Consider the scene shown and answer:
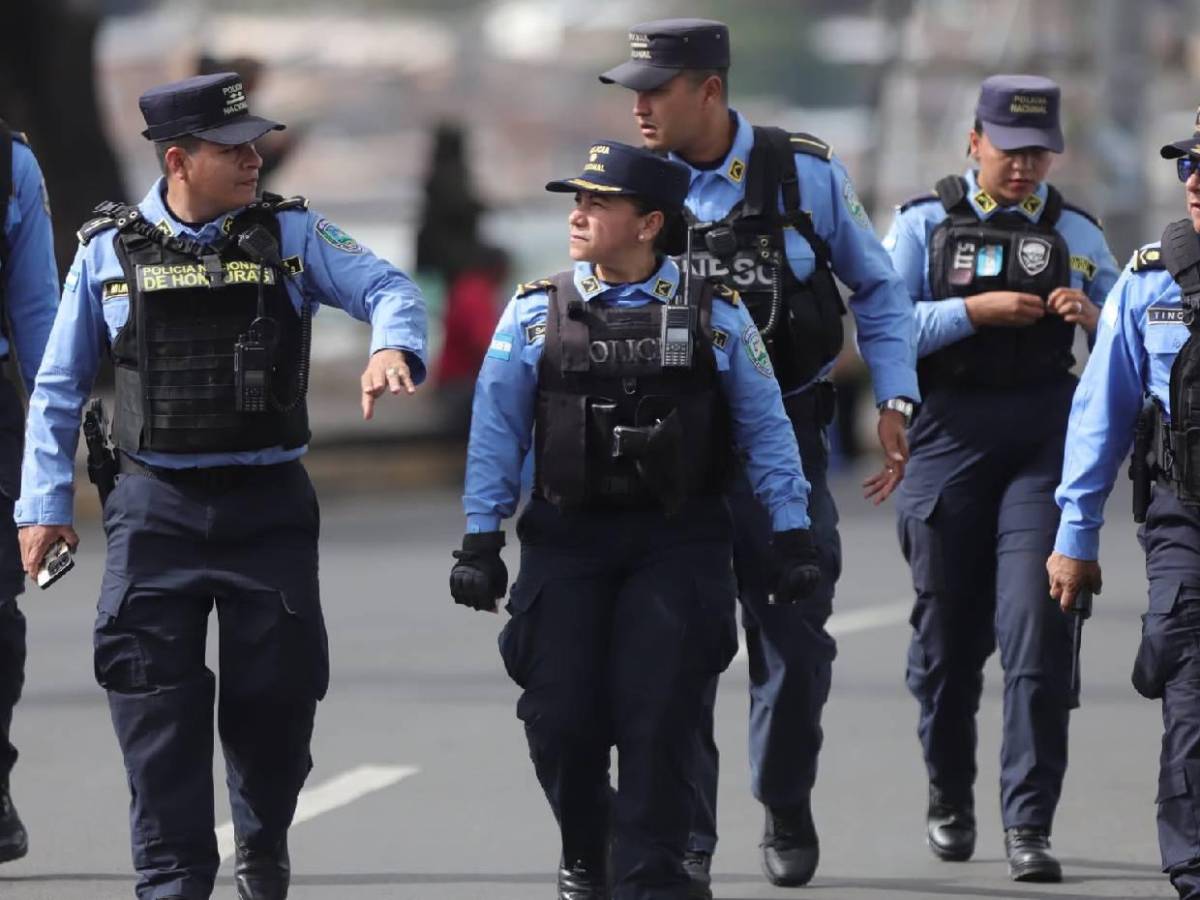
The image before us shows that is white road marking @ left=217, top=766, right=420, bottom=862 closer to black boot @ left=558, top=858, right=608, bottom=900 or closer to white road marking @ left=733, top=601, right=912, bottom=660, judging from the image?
black boot @ left=558, top=858, right=608, bottom=900

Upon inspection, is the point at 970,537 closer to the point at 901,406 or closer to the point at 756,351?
the point at 901,406

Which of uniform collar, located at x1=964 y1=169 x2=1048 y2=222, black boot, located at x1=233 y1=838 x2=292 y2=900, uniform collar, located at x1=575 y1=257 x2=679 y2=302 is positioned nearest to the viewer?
uniform collar, located at x1=575 y1=257 x2=679 y2=302

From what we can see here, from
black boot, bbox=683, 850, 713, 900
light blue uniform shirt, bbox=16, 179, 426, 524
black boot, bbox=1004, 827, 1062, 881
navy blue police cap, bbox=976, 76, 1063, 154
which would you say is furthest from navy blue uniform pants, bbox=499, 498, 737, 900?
navy blue police cap, bbox=976, 76, 1063, 154

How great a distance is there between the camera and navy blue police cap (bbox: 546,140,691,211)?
630 cm

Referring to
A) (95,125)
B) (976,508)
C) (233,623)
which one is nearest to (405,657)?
(976,508)

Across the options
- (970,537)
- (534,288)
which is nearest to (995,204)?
(970,537)

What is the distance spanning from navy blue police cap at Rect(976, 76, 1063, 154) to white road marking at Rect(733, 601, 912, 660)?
4385 millimetres

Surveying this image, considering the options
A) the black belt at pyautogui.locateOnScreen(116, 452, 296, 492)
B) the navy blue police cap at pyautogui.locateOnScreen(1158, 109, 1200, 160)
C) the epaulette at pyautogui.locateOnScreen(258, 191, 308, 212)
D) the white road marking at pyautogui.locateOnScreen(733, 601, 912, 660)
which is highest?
the navy blue police cap at pyautogui.locateOnScreen(1158, 109, 1200, 160)

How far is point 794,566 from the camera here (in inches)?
248

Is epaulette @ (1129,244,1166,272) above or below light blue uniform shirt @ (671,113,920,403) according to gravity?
above

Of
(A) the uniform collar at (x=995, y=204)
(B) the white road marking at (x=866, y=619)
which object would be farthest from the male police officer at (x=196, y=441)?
(B) the white road marking at (x=866, y=619)

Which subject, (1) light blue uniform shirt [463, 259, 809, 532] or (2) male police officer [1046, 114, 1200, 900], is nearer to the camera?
(2) male police officer [1046, 114, 1200, 900]

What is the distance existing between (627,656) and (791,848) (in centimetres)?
136

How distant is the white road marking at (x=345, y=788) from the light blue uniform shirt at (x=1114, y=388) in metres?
2.72
